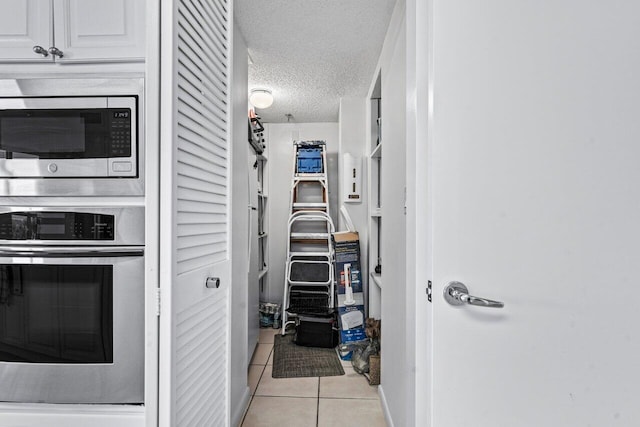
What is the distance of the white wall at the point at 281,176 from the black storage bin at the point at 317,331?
3.56ft

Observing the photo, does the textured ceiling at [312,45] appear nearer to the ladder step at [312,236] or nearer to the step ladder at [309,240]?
the step ladder at [309,240]

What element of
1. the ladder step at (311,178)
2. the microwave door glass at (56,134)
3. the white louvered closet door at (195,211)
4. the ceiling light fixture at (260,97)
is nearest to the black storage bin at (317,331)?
the ladder step at (311,178)

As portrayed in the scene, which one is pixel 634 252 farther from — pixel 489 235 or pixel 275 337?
pixel 275 337

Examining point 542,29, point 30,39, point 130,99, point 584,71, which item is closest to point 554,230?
point 584,71

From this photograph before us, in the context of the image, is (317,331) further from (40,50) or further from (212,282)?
(40,50)

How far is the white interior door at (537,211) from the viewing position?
63 centimetres

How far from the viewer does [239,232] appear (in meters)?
2.19

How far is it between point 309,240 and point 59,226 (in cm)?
301

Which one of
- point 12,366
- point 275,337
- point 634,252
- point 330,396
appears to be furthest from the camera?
point 275,337

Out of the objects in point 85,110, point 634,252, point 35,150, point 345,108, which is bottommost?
point 634,252

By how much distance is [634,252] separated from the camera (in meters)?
0.62

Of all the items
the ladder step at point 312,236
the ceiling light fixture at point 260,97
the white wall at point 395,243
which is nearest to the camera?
Result: the white wall at point 395,243

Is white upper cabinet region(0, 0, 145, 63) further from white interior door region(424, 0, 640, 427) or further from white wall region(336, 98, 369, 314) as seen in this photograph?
white wall region(336, 98, 369, 314)

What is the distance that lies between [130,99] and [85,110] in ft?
0.44
